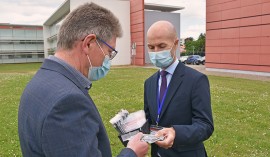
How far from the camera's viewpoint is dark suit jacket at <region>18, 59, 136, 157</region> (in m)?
1.54

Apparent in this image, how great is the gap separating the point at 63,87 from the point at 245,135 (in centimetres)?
669

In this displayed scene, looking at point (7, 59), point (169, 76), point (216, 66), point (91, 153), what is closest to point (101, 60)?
point (91, 153)

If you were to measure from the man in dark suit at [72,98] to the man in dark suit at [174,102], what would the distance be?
709 millimetres

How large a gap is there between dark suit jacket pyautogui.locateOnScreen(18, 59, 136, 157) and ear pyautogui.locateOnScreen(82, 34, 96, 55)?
21cm

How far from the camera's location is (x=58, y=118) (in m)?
1.53

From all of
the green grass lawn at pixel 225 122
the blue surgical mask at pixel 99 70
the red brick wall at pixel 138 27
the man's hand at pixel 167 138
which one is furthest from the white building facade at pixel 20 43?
the man's hand at pixel 167 138

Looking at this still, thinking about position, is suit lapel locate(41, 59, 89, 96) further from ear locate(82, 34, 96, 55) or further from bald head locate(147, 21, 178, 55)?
bald head locate(147, 21, 178, 55)

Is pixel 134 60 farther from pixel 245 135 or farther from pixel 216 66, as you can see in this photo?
pixel 245 135

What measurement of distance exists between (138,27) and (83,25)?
41.2 metres

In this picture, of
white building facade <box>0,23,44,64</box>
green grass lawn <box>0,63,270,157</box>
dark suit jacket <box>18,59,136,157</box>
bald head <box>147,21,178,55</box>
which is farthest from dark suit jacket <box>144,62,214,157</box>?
white building facade <box>0,23,44,64</box>

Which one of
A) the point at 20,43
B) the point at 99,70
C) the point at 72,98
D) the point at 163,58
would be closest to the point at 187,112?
the point at 163,58

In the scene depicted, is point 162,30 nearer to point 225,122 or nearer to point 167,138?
point 167,138

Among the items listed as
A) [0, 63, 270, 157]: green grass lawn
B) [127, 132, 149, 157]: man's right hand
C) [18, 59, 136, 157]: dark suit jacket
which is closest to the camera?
[18, 59, 136, 157]: dark suit jacket

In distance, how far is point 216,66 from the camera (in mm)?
30422
